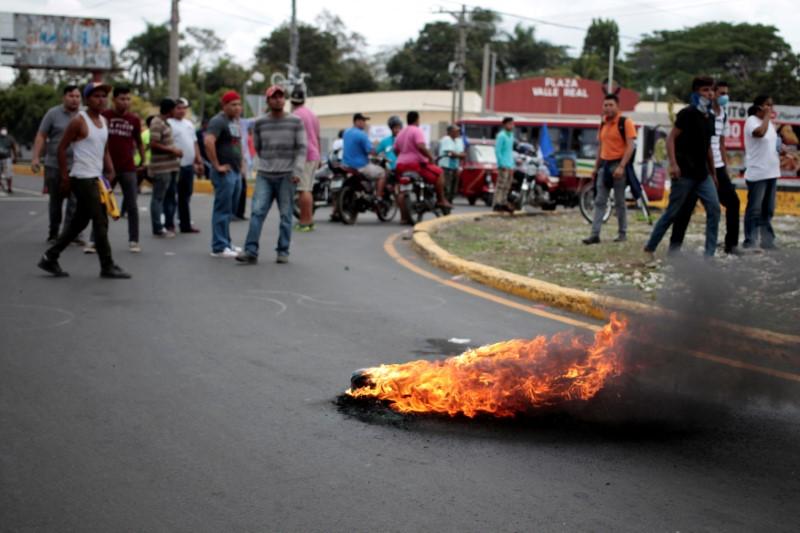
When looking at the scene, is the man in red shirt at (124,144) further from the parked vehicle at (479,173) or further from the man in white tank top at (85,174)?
the parked vehicle at (479,173)

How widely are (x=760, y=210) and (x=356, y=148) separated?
664 centimetres

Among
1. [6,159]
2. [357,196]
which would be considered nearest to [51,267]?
[357,196]

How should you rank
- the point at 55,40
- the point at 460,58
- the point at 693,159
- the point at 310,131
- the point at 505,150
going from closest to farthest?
the point at 693,159, the point at 310,131, the point at 505,150, the point at 460,58, the point at 55,40

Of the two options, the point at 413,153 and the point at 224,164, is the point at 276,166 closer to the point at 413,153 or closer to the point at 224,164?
the point at 224,164

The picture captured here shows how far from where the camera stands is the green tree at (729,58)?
172 ft

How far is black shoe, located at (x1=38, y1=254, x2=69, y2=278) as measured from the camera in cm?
905

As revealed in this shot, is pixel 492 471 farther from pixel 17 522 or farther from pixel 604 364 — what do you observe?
pixel 17 522

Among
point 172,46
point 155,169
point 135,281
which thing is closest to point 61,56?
point 172,46

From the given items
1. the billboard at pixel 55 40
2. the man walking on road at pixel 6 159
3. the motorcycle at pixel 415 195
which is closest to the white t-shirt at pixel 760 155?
the motorcycle at pixel 415 195

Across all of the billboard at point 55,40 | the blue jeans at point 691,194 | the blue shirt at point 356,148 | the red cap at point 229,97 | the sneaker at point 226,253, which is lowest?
the sneaker at point 226,253

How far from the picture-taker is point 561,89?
61.8m

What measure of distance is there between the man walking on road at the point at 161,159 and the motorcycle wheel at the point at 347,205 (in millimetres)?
3444

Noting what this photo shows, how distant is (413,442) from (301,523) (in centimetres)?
99

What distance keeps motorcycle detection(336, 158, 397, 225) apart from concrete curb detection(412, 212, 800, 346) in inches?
91.7
